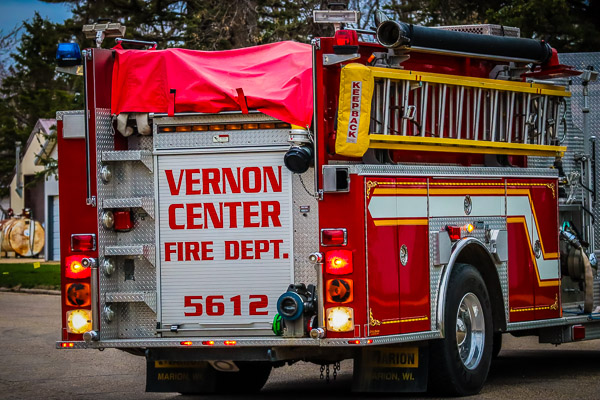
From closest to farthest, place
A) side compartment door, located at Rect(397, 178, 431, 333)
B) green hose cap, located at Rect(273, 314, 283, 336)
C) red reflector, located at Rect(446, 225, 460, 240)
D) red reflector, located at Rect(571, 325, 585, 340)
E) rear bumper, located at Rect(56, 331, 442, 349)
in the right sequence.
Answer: rear bumper, located at Rect(56, 331, 442, 349) < green hose cap, located at Rect(273, 314, 283, 336) < side compartment door, located at Rect(397, 178, 431, 333) < red reflector, located at Rect(446, 225, 460, 240) < red reflector, located at Rect(571, 325, 585, 340)

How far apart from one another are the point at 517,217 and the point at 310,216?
94.9 inches

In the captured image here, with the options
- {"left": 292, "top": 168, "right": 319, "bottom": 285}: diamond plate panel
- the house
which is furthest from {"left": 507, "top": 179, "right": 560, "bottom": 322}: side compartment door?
the house

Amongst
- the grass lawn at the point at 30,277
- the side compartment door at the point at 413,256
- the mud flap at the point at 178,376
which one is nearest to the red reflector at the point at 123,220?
the mud flap at the point at 178,376

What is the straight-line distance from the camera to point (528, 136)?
10320 millimetres

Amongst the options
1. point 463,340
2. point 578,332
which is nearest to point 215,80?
point 463,340

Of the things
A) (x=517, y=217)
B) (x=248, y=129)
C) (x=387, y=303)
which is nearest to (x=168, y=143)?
(x=248, y=129)

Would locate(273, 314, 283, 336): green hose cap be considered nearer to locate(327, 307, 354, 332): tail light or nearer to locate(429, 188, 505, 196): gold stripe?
locate(327, 307, 354, 332): tail light

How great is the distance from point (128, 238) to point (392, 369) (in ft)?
7.57

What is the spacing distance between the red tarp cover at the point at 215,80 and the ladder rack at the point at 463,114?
2.08 feet

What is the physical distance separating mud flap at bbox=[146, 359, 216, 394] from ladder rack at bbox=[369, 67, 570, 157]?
8.49 ft

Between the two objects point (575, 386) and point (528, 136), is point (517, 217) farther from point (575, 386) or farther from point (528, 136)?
point (575, 386)

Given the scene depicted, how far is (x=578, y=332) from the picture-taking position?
10.6 m

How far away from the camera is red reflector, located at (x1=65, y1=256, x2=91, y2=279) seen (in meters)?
8.80

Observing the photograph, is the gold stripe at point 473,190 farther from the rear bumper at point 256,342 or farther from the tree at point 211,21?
the tree at point 211,21
